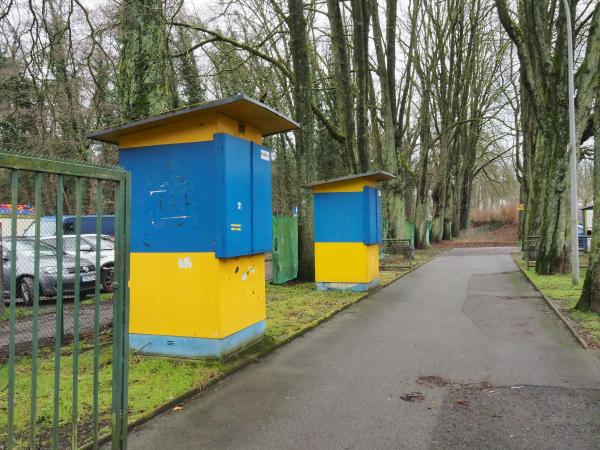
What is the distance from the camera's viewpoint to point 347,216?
1261 cm

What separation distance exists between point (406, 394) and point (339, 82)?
13273mm

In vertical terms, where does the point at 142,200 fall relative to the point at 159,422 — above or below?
above

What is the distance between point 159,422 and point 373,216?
911cm

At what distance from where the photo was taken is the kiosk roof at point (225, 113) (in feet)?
19.2

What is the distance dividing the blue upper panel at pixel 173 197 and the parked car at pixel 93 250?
54.9 inches

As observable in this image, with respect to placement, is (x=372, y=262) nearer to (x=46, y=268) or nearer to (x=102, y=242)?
(x=102, y=242)

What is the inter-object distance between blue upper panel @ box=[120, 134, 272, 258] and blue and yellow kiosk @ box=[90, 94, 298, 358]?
11 millimetres

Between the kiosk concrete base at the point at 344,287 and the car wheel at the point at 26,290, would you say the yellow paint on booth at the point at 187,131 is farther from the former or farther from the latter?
the kiosk concrete base at the point at 344,287

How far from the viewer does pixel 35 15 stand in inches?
338

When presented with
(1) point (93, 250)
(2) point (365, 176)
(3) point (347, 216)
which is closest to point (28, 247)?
(1) point (93, 250)

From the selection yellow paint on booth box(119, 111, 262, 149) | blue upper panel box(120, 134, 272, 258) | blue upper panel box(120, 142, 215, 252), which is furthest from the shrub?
blue upper panel box(120, 142, 215, 252)

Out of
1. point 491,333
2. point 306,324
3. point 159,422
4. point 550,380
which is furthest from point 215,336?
point 491,333

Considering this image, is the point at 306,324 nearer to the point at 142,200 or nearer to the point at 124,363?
the point at 142,200

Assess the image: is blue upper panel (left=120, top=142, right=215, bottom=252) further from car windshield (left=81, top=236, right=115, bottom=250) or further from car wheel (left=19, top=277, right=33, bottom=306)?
car wheel (left=19, top=277, right=33, bottom=306)
